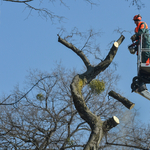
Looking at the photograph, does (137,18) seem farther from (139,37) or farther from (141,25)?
(139,37)

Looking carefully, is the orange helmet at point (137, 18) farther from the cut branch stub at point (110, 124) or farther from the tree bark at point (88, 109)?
the cut branch stub at point (110, 124)

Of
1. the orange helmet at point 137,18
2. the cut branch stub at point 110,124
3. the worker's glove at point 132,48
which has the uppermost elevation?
the orange helmet at point 137,18

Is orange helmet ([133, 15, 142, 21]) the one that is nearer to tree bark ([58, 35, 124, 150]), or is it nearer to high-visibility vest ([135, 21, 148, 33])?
high-visibility vest ([135, 21, 148, 33])

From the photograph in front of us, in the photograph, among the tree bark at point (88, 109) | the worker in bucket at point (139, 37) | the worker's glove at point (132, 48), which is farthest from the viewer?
the worker's glove at point (132, 48)

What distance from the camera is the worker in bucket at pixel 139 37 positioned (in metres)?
8.24

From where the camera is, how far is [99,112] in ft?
38.4

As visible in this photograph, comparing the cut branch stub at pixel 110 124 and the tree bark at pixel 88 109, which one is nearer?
the tree bark at pixel 88 109

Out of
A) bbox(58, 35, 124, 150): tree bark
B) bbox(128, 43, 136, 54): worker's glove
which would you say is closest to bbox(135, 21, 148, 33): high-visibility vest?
bbox(128, 43, 136, 54): worker's glove

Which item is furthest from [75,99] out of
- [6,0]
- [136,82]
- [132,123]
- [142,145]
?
[132,123]

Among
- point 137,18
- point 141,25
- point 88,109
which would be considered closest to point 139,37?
point 141,25

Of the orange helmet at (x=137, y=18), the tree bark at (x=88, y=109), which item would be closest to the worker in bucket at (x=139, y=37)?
the orange helmet at (x=137, y=18)

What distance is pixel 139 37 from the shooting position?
8.55m

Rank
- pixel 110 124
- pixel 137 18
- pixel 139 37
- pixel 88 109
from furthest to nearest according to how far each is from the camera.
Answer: pixel 137 18 → pixel 139 37 → pixel 88 109 → pixel 110 124

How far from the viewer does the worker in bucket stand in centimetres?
824
